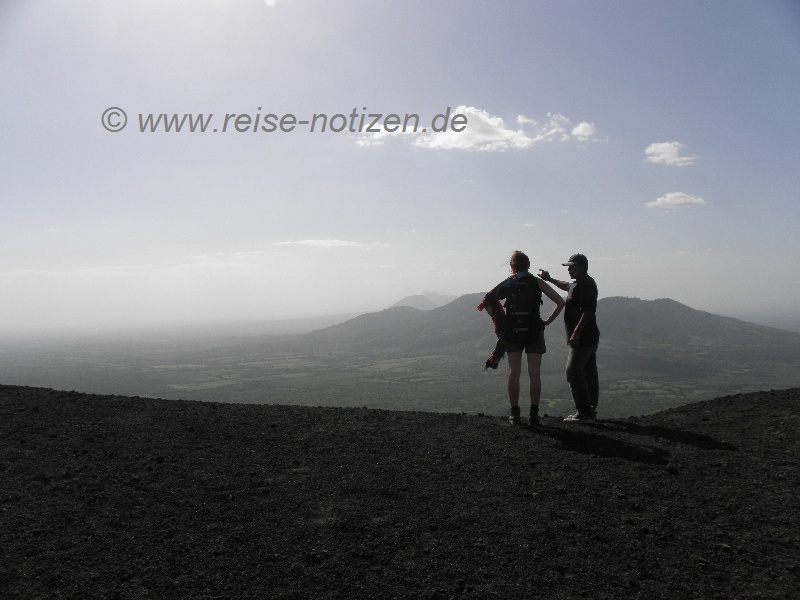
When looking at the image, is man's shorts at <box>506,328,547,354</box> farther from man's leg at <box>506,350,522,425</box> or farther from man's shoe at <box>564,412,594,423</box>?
man's shoe at <box>564,412,594,423</box>

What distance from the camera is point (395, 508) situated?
16.0 feet

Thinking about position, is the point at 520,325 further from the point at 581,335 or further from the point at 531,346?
the point at 581,335

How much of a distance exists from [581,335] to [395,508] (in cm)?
539

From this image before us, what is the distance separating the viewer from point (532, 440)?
7027 millimetres

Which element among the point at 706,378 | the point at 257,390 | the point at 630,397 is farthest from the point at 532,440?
the point at 706,378

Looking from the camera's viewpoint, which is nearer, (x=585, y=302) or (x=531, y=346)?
(x=531, y=346)

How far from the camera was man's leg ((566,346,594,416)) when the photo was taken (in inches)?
332

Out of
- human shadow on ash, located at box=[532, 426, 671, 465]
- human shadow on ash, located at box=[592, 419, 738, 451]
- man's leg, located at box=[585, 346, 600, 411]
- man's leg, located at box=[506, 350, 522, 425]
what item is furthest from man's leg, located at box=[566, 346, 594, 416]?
man's leg, located at box=[506, 350, 522, 425]

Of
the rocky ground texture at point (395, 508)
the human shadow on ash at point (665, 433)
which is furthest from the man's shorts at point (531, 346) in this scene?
the human shadow on ash at point (665, 433)

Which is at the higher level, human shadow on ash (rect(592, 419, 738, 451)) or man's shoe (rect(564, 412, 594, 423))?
man's shoe (rect(564, 412, 594, 423))

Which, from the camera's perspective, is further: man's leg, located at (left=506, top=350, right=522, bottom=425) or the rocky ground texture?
man's leg, located at (left=506, top=350, right=522, bottom=425)

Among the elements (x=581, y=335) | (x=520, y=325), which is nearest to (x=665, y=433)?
(x=581, y=335)

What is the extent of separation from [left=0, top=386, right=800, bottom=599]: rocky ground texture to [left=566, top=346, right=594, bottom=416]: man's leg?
627mm

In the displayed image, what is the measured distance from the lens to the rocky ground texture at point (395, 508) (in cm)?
366
